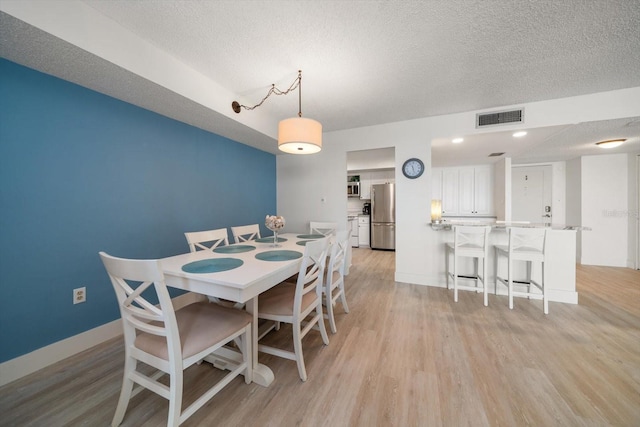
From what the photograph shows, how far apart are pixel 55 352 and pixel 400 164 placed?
3.98 metres

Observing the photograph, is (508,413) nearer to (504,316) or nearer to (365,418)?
(365,418)

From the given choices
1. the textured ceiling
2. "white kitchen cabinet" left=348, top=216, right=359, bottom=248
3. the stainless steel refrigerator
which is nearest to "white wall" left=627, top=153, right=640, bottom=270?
the textured ceiling

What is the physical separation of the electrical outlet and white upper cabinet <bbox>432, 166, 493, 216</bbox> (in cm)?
616

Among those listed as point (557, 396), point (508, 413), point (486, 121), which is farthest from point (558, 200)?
point (508, 413)

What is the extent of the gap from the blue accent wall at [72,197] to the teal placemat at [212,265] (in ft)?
3.63

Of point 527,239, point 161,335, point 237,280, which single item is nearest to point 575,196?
point 527,239

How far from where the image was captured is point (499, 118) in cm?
280

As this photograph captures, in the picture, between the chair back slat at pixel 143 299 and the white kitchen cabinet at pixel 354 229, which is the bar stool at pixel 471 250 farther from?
the white kitchen cabinet at pixel 354 229

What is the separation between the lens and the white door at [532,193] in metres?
4.74

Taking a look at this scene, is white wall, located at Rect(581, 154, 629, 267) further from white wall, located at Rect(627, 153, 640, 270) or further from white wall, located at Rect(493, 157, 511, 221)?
white wall, located at Rect(493, 157, 511, 221)

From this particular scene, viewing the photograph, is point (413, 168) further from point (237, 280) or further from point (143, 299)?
point (143, 299)

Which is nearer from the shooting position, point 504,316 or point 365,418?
point 365,418

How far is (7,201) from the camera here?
149 cm

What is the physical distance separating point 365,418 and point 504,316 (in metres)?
1.99
